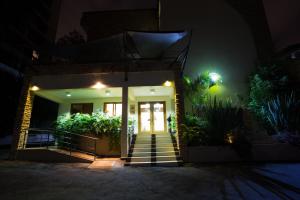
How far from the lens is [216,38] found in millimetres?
11297

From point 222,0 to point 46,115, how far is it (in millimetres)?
15840

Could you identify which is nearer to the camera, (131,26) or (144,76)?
(144,76)

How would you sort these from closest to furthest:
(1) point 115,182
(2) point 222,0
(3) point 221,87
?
(1) point 115,182 → (3) point 221,87 → (2) point 222,0

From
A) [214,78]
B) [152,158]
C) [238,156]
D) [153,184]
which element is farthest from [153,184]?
[214,78]

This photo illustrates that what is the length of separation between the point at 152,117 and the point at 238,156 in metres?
5.54

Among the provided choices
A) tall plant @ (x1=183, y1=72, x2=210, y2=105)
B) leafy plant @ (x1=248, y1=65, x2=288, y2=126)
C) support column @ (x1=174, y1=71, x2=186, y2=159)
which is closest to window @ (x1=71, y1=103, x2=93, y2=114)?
support column @ (x1=174, y1=71, x2=186, y2=159)

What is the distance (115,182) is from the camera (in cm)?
467

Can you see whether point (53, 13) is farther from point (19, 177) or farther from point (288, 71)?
point (288, 71)

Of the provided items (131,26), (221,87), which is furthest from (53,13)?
(221,87)

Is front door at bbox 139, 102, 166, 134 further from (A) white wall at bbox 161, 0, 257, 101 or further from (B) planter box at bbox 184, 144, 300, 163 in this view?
(B) planter box at bbox 184, 144, 300, 163

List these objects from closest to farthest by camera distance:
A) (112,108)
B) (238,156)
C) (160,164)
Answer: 1. (160,164)
2. (238,156)
3. (112,108)

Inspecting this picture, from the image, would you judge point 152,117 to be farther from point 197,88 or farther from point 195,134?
point 195,134

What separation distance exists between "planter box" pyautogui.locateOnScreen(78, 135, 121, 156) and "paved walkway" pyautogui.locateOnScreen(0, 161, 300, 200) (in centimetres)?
245

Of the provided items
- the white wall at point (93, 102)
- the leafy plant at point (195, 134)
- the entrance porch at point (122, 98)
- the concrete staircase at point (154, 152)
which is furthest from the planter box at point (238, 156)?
the white wall at point (93, 102)
